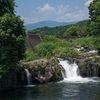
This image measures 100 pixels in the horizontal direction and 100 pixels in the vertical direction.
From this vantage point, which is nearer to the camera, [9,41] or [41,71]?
[9,41]

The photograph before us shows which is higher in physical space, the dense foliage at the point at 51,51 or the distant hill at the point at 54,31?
the distant hill at the point at 54,31

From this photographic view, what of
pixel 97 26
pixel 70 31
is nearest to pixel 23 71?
pixel 97 26

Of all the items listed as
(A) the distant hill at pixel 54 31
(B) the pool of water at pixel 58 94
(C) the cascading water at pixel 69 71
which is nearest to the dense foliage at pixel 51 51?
(C) the cascading water at pixel 69 71

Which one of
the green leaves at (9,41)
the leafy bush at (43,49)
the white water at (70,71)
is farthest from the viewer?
the leafy bush at (43,49)

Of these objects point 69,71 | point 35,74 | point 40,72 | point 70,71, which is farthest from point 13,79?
point 70,71

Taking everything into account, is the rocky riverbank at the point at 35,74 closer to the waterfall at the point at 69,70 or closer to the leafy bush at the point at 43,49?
the waterfall at the point at 69,70

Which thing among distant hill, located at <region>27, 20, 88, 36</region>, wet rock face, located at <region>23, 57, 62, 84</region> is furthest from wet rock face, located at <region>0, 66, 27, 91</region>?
distant hill, located at <region>27, 20, 88, 36</region>

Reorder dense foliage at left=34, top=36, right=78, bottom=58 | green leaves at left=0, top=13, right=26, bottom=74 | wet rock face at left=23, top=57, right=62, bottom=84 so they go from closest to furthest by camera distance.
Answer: green leaves at left=0, top=13, right=26, bottom=74 → wet rock face at left=23, top=57, right=62, bottom=84 → dense foliage at left=34, top=36, right=78, bottom=58

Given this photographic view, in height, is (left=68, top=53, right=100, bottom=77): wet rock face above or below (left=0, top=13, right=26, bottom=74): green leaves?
below

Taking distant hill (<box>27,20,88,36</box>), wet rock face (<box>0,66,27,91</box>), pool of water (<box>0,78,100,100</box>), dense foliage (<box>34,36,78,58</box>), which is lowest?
pool of water (<box>0,78,100,100</box>)

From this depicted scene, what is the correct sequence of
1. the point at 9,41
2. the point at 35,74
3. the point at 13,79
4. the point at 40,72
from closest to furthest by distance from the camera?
the point at 9,41
the point at 13,79
the point at 35,74
the point at 40,72

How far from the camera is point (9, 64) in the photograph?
1343 centimetres

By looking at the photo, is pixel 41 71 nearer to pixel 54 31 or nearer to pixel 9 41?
pixel 9 41

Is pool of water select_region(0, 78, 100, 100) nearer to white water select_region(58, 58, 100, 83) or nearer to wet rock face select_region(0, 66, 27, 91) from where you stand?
wet rock face select_region(0, 66, 27, 91)
